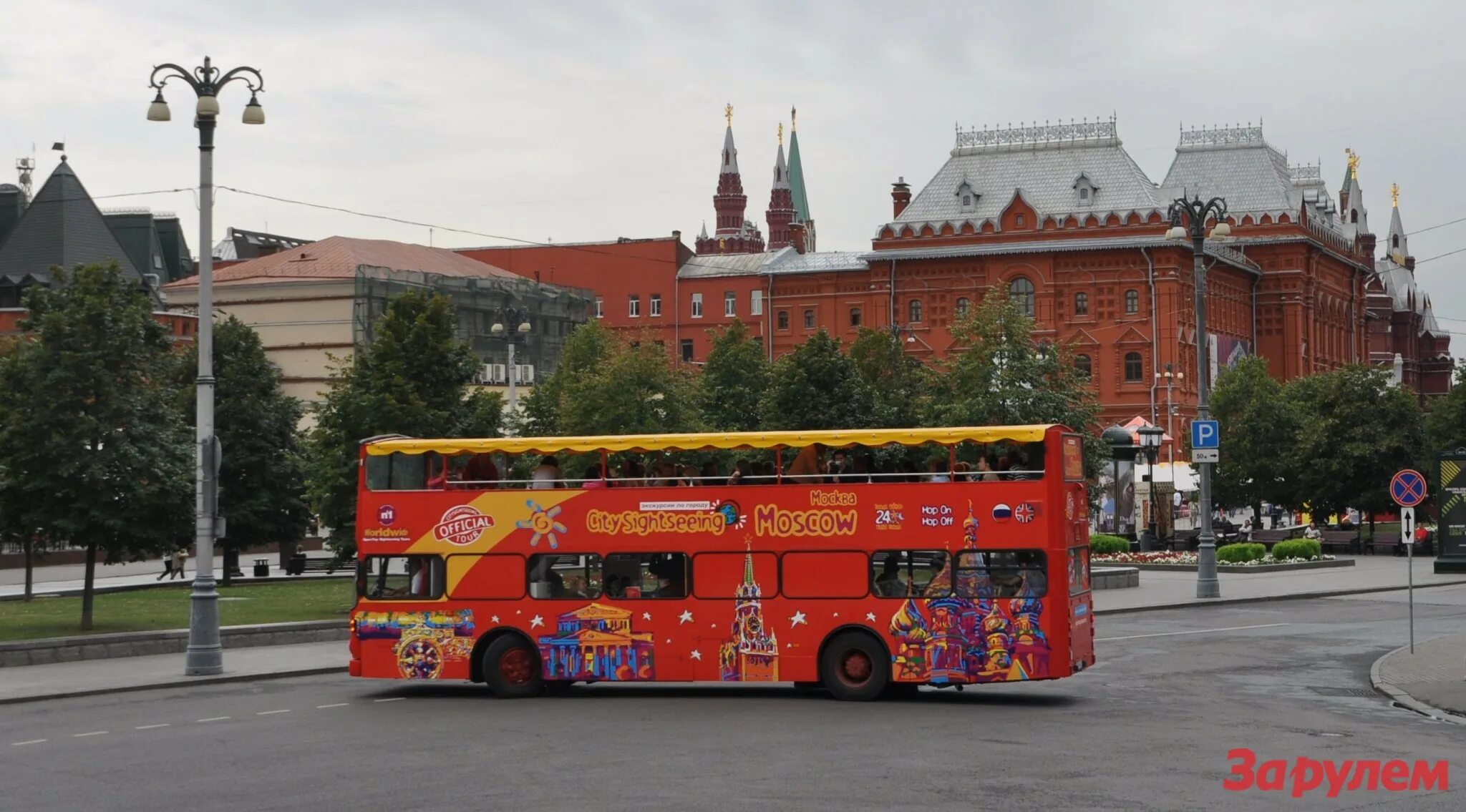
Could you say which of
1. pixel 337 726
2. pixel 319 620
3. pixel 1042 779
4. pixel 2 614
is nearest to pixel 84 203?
pixel 2 614

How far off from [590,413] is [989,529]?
3629cm

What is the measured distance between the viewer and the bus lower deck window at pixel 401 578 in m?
23.0

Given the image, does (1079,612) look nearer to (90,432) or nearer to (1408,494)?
(1408,494)

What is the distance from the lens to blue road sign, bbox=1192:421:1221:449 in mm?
39312

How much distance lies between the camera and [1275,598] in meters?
39.9

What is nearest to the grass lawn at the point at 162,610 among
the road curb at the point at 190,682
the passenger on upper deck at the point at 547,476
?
the road curb at the point at 190,682

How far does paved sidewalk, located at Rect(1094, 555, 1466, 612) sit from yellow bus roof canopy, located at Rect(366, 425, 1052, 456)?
16.5 metres

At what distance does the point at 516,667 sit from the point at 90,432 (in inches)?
491

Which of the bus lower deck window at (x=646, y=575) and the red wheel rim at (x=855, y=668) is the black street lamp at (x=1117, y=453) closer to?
the red wheel rim at (x=855, y=668)

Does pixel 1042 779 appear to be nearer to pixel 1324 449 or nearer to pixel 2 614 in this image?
pixel 2 614

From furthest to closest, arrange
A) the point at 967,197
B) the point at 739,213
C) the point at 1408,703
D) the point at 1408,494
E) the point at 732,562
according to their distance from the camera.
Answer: the point at 739,213, the point at 967,197, the point at 1408,494, the point at 732,562, the point at 1408,703

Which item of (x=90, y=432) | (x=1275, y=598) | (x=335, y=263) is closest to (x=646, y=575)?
(x=90, y=432)

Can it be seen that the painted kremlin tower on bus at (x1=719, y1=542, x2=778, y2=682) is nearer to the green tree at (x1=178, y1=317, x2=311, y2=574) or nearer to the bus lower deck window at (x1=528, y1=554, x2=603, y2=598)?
the bus lower deck window at (x1=528, y1=554, x2=603, y2=598)

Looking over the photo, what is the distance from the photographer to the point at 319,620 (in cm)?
3275
